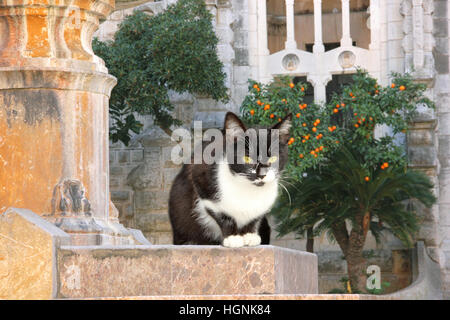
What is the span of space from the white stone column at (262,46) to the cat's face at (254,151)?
1354 cm

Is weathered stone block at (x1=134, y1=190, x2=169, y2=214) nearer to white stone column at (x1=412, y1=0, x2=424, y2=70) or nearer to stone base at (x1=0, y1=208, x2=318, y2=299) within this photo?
white stone column at (x1=412, y1=0, x2=424, y2=70)

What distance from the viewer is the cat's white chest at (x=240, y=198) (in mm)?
6191

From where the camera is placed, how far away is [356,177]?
56.0 feet

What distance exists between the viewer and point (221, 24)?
64.3ft

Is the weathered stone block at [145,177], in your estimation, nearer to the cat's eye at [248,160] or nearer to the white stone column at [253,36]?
the white stone column at [253,36]

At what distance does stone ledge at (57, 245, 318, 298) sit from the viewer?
223 inches

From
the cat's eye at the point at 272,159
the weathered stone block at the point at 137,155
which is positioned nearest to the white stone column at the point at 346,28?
the weathered stone block at the point at 137,155

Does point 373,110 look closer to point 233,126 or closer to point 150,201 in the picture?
point 150,201

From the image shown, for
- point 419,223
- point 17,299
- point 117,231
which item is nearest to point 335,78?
point 419,223

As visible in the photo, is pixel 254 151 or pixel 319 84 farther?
pixel 319 84

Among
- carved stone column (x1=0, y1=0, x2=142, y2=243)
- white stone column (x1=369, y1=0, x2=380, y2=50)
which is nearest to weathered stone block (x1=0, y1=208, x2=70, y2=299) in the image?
carved stone column (x1=0, y1=0, x2=142, y2=243)

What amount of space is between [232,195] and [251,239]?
35 centimetres

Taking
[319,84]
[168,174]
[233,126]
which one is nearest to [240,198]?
[233,126]
